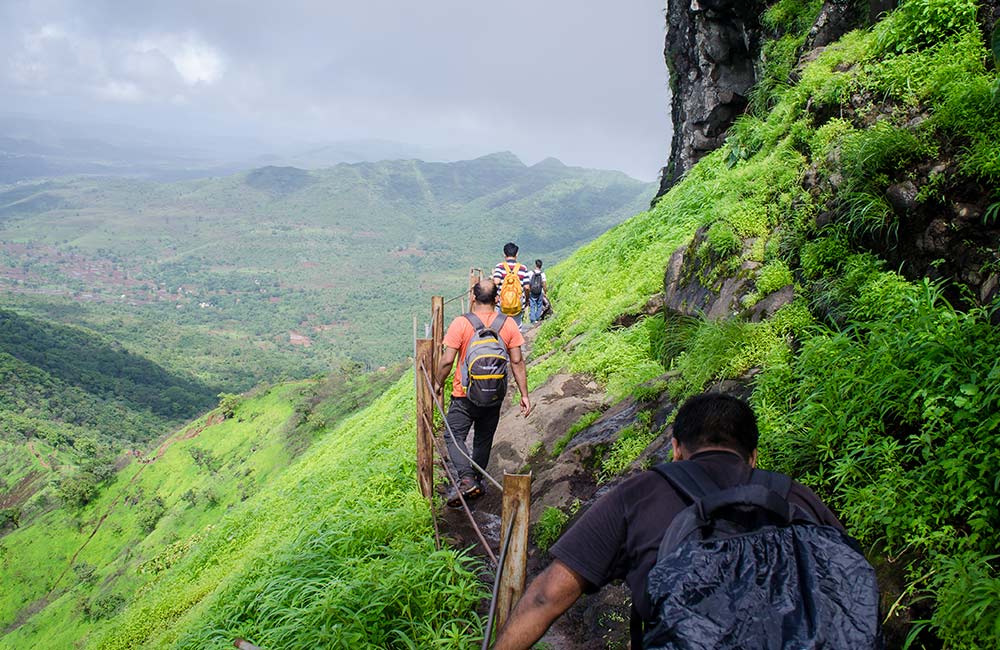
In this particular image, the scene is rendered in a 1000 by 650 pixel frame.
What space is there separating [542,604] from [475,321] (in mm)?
3900

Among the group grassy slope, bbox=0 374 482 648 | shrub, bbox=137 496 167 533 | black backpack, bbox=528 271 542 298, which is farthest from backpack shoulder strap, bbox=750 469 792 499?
shrub, bbox=137 496 167 533

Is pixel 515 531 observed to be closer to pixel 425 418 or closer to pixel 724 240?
pixel 425 418

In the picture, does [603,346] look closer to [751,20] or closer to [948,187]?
[948,187]

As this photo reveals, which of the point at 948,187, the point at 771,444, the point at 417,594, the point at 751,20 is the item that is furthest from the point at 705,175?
the point at 417,594

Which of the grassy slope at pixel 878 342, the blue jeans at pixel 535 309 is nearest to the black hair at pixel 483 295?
the grassy slope at pixel 878 342

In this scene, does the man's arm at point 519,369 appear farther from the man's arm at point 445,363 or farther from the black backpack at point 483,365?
the black backpack at point 483,365

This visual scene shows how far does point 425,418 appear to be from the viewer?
6070 millimetres

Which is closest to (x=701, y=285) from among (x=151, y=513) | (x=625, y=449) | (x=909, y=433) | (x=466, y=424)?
(x=625, y=449)

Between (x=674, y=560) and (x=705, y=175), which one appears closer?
(x=674, y=560)

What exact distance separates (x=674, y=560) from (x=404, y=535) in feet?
13.9

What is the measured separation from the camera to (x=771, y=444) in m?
4.03

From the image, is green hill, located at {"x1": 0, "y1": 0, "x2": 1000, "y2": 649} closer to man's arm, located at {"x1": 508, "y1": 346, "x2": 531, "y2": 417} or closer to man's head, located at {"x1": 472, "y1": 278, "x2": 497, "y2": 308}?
man's arm, located at {"x1": 508, "y1": 346, "x2": 531, "y2": 417}

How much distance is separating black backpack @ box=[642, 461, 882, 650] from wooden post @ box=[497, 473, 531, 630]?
1.06 m

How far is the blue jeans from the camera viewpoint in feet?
49.7
